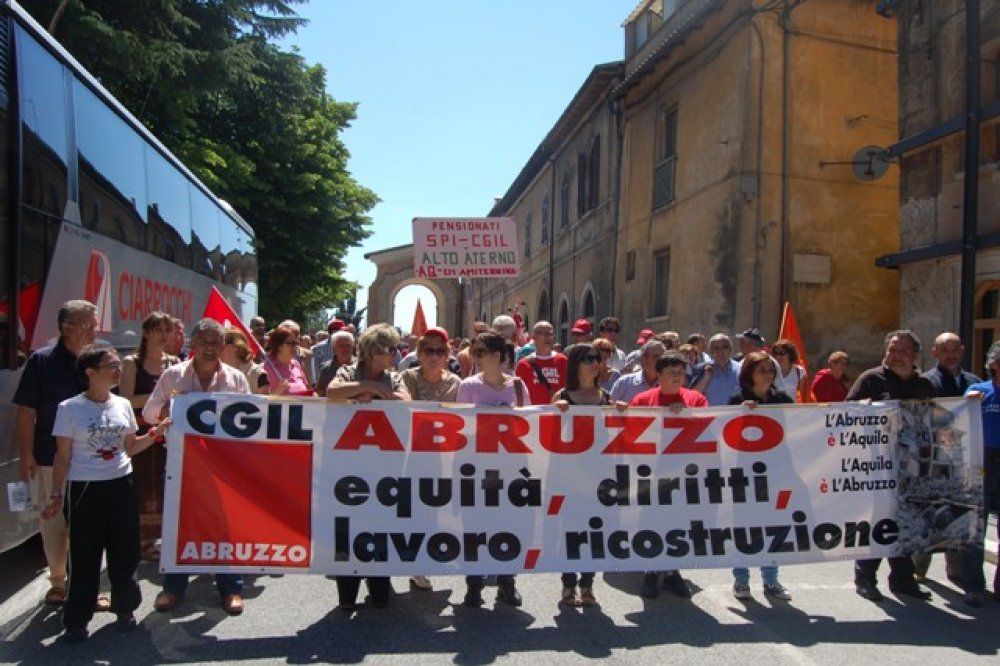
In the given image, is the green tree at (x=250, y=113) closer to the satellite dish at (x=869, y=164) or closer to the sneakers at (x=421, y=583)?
the sneakers at (x=421, y=583)

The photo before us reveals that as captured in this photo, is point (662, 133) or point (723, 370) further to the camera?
point (662, 133)

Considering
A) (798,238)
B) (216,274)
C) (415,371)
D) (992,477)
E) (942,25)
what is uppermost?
(942,25)

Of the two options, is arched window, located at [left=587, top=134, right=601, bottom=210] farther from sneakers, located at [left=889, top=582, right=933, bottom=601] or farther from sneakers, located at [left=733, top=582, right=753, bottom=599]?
sneakers, located at [left=733, top=582, right=753, bottom=599]

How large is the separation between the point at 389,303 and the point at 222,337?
44.5m

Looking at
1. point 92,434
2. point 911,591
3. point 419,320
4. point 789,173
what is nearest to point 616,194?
point 789,173

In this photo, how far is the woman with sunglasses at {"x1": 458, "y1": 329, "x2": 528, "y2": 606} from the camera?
5.34 m

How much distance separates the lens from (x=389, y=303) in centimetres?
4950

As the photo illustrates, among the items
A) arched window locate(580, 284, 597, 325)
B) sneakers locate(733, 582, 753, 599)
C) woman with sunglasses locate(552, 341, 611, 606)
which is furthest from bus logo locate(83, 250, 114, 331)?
arched window locate(580, 284, 597, 325)

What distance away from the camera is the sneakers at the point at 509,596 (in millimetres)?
5336

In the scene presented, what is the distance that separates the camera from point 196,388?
5.25m

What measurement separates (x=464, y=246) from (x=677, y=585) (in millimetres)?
6745

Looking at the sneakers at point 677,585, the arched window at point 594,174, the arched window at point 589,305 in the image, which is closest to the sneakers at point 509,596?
the sneakers at point 677,585

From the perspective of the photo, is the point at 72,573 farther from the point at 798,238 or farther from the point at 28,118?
the point at 798,238

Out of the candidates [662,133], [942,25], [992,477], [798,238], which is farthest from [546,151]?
[992,477]
